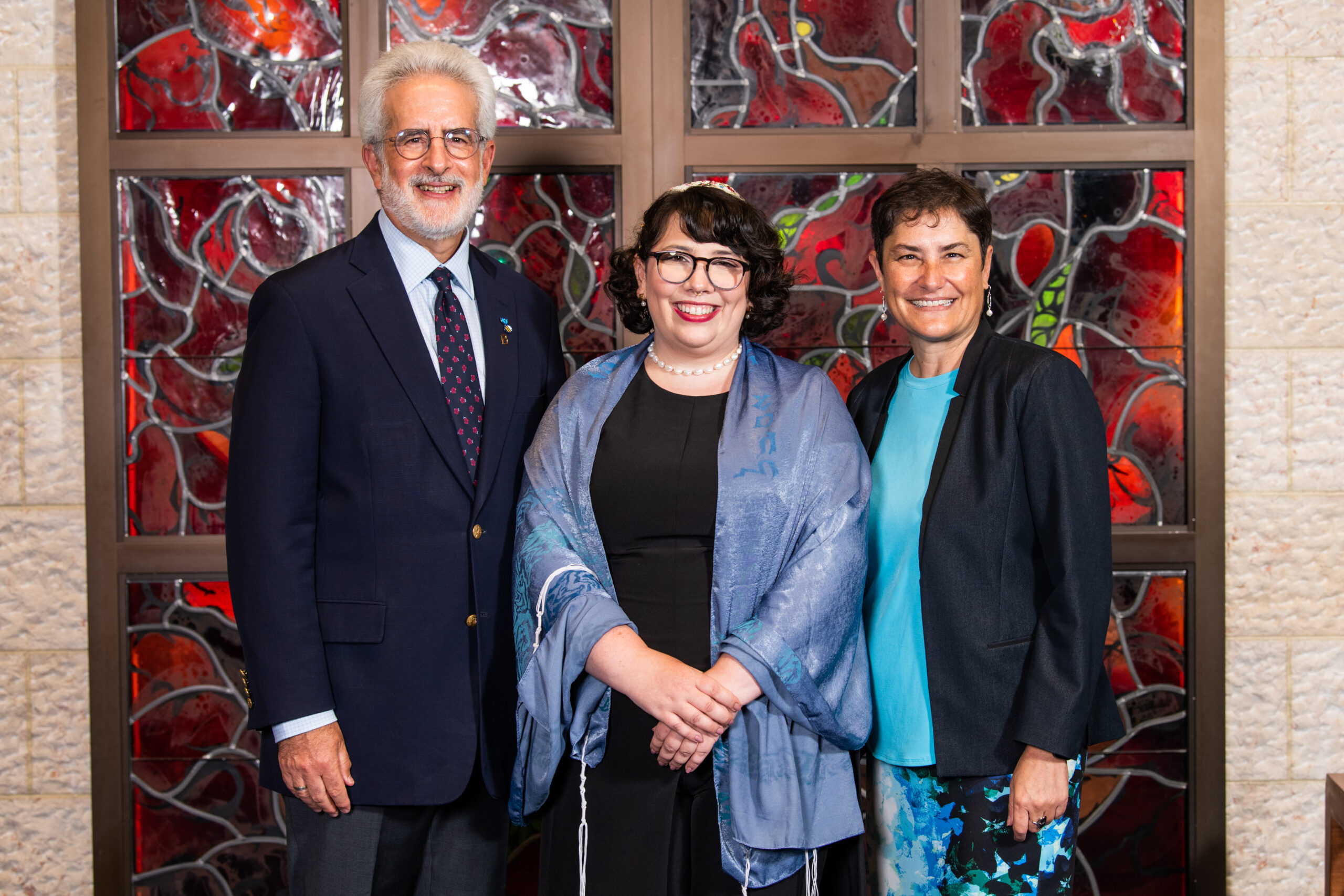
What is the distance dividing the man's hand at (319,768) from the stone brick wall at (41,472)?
46.7 inches

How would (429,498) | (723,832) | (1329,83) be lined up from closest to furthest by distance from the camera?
1. (723,832)
2. (429,498)
3. (1329,83)

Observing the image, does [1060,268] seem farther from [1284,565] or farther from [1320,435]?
[1284,565]

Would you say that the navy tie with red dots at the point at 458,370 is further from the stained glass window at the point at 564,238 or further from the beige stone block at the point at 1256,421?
the beige stone block at the point at 1256,421

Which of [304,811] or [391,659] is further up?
[391,659]

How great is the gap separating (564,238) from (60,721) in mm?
1760

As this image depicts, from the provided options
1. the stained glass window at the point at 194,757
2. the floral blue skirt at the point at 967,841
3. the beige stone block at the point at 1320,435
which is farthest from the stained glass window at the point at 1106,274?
the stained glass window at the point at 194,757

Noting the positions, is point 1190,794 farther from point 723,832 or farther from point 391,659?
point 391,659

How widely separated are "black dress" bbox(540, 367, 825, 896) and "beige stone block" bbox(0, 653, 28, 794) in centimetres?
164

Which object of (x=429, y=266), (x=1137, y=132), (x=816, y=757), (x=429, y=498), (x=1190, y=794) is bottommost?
(x=1190, y=794)

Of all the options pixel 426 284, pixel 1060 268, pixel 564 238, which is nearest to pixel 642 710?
pixel 426 284

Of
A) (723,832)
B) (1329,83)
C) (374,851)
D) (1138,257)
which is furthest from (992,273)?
(374,851)

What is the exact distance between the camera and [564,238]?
7.86 ft

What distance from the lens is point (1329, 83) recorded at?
92.0 inches

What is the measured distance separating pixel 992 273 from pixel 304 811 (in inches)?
76.4
